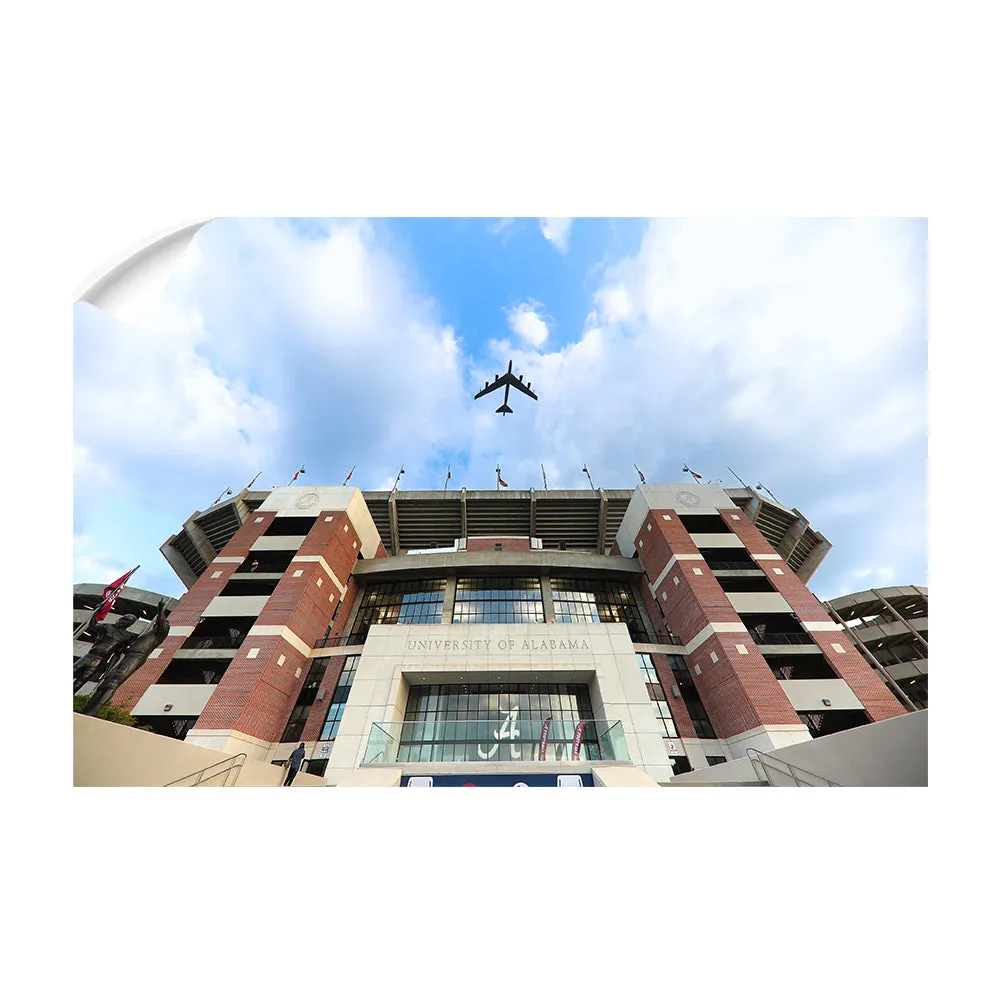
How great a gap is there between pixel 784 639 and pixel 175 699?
114 feet

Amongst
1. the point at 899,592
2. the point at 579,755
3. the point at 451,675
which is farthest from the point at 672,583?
the point at 899,592

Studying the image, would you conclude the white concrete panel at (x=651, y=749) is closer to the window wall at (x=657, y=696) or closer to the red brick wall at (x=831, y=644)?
the window wall at (x=657, y=696)

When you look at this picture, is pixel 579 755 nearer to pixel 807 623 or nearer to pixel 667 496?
pixel 807 623

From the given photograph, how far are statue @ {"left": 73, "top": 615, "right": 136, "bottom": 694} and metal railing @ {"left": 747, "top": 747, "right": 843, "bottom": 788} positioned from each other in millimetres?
39775

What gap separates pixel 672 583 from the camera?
101 ft

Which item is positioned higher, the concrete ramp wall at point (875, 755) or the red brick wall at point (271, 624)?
the red brick wall at point (271, 624)

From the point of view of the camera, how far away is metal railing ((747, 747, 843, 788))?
8453 mm

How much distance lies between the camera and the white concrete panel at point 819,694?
23906 mm

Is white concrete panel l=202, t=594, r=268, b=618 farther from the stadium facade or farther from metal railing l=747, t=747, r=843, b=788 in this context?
metal railing l=747, t=747, r=843, b=788

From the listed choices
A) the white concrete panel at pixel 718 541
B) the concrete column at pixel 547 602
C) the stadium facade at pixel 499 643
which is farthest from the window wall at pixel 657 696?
the white concrete panel at pixel 718 541

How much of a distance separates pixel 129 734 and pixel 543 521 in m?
34.9

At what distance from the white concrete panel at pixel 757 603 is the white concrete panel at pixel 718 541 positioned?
159 inches

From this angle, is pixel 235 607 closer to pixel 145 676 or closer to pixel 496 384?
pixel 145 676

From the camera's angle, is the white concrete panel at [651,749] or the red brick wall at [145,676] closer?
the white concrete panel at [651,749]
